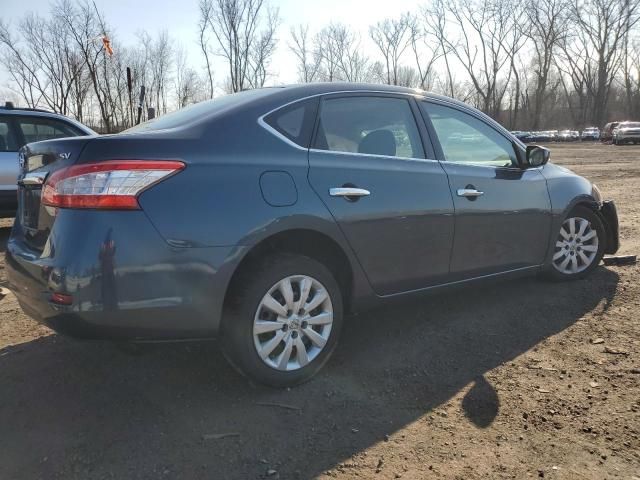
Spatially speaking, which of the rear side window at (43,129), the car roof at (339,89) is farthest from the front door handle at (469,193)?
the rear side window at (43,129)

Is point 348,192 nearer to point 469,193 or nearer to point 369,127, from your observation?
point 369,127

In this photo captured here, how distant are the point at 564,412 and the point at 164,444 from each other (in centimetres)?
196

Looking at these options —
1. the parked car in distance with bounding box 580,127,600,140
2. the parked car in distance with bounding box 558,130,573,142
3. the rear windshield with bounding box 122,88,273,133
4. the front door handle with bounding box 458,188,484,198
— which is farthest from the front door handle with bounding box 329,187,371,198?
the parked car in distance with bounding box 558,130,573,142

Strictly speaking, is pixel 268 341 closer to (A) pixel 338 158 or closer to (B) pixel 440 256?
(A) pixel 338 158

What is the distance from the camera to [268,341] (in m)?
2.87

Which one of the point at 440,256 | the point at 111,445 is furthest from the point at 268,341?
the point at 440,256

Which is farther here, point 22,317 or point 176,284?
point 22,317

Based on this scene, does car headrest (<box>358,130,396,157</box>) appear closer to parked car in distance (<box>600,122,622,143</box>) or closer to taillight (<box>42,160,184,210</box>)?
taillight (<box>42,160,184,210</box>)

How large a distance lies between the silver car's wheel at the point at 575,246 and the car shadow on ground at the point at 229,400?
0.73 metres

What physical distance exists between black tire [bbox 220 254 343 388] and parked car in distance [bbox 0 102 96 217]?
193 inches

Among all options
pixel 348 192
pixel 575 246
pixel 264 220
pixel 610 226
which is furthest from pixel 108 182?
pixel 610 226

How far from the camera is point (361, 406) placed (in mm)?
2826

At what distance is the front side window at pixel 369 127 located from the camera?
322 centimetres

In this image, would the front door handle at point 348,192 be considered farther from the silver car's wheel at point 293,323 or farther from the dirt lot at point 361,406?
the dirt lot at point 361,406
